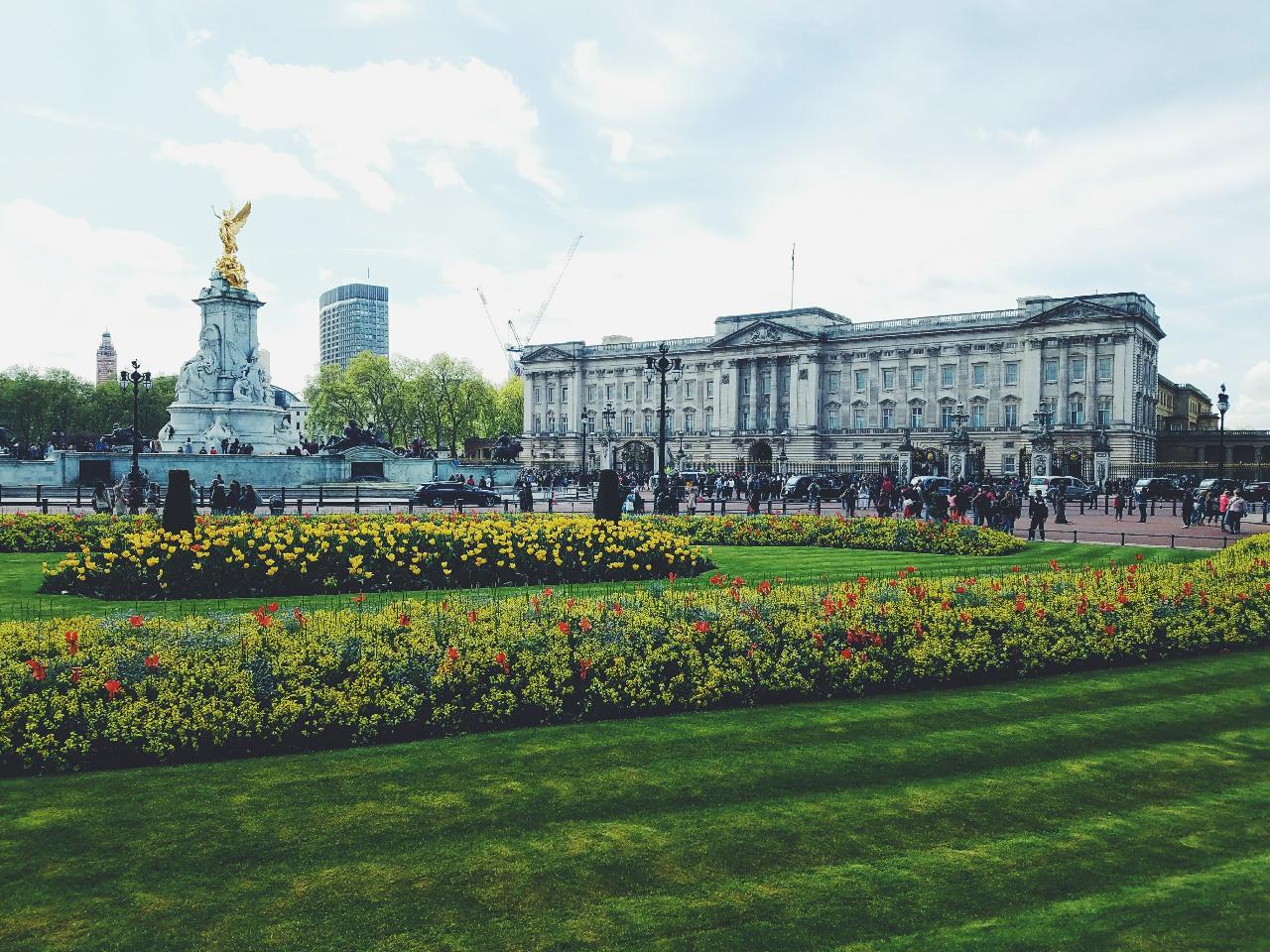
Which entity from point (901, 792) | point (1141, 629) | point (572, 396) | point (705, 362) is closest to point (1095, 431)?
point (705, 362)

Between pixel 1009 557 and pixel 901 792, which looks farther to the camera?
pixel 1009 557

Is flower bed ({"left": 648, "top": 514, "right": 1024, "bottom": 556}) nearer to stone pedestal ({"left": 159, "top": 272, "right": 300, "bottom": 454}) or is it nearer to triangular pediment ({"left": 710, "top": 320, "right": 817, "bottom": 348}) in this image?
stone pedestal ({"left": 159, "top": 272, "right": 300, "bottom": 454})

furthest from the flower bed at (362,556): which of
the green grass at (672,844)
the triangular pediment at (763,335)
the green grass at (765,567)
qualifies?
the triangular pediment at (763,335)

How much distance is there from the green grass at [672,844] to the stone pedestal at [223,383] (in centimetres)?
5016

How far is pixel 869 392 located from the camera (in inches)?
3696

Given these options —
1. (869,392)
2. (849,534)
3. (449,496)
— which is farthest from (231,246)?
(869,392)

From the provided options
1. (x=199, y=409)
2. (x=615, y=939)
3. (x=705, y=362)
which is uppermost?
(x=705, y=362)

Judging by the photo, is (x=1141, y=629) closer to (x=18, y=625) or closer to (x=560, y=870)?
(x=560, y=870)

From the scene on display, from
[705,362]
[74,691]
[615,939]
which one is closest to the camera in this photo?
[615,939]

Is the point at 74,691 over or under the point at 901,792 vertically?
over

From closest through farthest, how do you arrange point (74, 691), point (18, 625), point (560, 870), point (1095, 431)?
point (560, 870)
point (74, 691)
point (18, 625)
point (1095, 431)

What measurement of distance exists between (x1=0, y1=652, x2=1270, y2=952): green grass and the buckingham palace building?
204ft

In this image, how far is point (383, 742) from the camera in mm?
8703

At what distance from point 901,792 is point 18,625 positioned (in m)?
8.72
